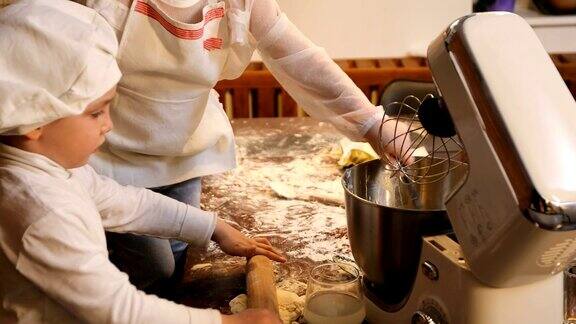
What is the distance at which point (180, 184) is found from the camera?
4.12ft

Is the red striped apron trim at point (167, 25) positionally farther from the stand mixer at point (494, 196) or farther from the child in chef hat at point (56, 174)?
the stand mixer at point (494, 196)

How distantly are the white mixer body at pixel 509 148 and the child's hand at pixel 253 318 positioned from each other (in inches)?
10.4

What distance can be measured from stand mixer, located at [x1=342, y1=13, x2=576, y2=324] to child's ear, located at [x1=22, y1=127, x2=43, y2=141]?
16.8 inches

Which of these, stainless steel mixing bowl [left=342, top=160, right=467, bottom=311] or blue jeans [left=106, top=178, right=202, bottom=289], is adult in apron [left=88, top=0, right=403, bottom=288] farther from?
stainless steel mixing bowl [left=342, top=160, right=467, bottom=311]

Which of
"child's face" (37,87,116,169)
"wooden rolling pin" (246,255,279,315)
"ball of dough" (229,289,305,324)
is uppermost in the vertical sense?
"child's face" (37,87,116,169)

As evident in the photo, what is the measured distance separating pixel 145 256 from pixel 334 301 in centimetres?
41

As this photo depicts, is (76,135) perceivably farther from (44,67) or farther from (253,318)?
(253,318)

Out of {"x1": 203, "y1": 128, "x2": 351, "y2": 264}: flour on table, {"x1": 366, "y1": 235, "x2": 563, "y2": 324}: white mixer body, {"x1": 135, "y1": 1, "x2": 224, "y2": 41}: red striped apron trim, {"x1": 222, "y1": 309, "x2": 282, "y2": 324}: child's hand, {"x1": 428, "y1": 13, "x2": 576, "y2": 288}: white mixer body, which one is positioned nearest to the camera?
{"x1": 428, "y1": 13, "x2": 576, "y2": 288}: white mixer body

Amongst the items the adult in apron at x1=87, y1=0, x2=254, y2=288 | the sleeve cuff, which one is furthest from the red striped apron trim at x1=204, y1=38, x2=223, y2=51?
the sleeve cuff


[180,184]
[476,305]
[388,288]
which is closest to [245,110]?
[180,184]

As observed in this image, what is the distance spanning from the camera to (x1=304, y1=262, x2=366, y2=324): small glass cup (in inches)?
34.3

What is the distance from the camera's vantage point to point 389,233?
33.0 inches

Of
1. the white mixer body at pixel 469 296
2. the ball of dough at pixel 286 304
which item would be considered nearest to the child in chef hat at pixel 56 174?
the ball of dough at pixel 286 304

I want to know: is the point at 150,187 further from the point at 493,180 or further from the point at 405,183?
the point at 493,180
